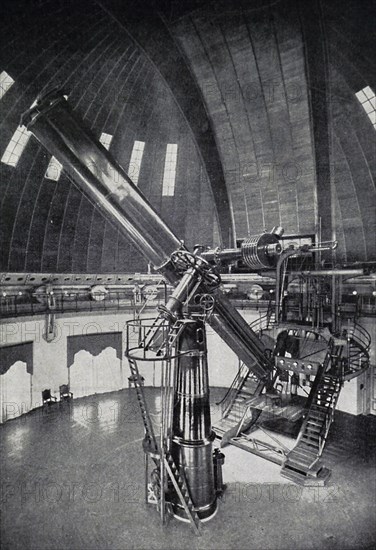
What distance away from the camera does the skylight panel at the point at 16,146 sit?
46.4 feet

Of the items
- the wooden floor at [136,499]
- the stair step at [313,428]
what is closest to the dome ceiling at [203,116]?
the stair step at [313,428]

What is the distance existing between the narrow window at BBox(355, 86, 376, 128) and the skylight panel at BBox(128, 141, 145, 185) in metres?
9.96

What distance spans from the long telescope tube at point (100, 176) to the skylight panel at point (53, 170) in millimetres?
10383

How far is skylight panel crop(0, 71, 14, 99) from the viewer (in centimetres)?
1252

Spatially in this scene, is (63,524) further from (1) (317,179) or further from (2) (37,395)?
(1) (317,179)

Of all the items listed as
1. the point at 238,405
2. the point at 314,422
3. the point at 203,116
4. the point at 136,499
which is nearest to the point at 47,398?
the point at 136,499

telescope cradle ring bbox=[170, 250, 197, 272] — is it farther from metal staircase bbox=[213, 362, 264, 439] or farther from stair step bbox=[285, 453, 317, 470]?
stair step bbox=[285, 453, 317, 470]

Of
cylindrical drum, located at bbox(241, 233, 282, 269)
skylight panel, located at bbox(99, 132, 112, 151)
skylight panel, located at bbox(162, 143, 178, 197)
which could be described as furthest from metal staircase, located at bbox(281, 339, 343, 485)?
skylight panel, located at bbox(99, 132, 112, 151)

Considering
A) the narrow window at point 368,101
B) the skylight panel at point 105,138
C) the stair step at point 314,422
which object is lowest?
the stair step at point 314,422

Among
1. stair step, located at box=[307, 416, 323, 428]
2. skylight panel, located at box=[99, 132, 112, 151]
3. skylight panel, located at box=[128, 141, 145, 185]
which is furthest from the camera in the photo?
skylight panel, located at box=[128, 141, 145, 185]

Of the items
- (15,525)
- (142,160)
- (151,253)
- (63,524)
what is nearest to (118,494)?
(63,524)

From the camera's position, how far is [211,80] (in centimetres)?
1402

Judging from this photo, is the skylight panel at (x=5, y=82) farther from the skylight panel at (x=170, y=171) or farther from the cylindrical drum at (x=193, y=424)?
the cylindrical drum at (x=193, y=424)

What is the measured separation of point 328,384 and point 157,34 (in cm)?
1417
